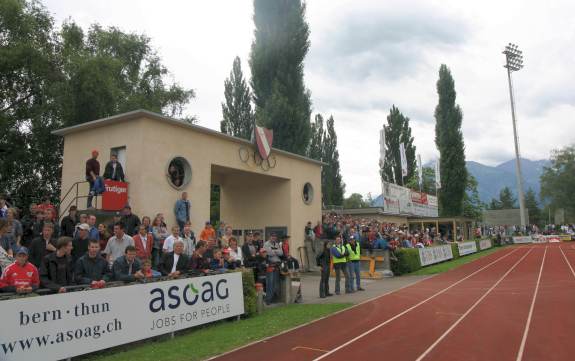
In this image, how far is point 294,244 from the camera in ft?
69.7

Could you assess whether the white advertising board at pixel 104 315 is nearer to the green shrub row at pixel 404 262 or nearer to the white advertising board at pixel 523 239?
the green shrub row at pixel 404 262

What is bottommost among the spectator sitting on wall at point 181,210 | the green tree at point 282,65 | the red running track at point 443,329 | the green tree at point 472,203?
the red running track at point 443,329

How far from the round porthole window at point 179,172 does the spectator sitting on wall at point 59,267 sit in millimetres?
7121

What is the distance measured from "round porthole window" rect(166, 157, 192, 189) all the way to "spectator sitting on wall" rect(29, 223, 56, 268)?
6652mm

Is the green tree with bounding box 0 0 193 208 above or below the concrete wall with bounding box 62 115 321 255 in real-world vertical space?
above

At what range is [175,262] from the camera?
991cm

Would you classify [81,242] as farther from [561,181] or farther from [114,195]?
[561,181]

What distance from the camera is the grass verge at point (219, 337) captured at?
7.50 m

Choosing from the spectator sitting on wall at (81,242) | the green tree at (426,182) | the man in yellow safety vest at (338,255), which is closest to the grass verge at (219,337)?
the spectator sitting on wall at (81,242)

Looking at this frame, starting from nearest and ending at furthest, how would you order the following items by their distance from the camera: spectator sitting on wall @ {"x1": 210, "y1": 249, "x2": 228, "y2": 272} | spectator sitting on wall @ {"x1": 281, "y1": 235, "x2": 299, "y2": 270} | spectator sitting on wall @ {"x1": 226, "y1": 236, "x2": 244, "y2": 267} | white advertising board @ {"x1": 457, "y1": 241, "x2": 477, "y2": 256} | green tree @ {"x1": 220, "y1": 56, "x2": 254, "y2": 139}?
1. spectator sitting on wall @ {"x1": 210, "y1": 249, "x2": 228, "y2": 272}
2. spectator sitting on wall @ {"x1": 226, "y1": 236, "x2": 244, "y2": 267}
3. spectator sitting on wall @ {"x1": 281, "y1": 235, "x2": 299, "y2": 270}
4. white advertising board @ {"x1": 457, "y1": 241, "x2": 477, "y2": 256}
5. green tree @ {"x1": 220, "y1": 56, "x2": 254, "y2": 139}

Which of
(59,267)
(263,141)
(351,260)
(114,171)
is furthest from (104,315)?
(263,141)

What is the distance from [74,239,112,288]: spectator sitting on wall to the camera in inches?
313

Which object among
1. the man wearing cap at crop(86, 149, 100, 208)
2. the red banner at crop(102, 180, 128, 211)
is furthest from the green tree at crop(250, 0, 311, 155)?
the man wearing cap at crop(86, 149, 100, 208)

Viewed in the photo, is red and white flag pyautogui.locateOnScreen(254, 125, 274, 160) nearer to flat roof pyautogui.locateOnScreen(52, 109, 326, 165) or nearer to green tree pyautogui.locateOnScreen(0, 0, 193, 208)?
flat roof pyautogui.locateOnScreen(52, 109, 326, 165)
